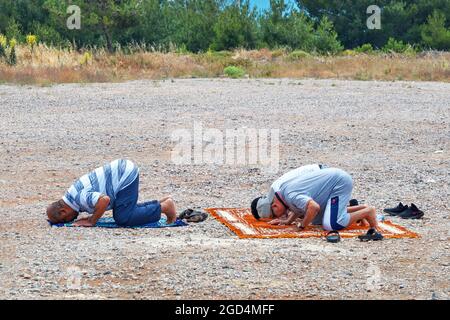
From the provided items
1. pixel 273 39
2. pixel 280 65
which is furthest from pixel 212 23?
pixel 280 65

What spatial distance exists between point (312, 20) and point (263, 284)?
5242 cm

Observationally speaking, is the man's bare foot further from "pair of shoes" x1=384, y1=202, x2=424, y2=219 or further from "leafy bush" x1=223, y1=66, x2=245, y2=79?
"leafy bush" x1=223, y1=66, x2=245, y2=79

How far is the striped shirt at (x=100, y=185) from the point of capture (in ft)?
34.6

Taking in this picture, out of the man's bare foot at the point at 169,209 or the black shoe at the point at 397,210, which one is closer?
the man's bare foot at the point at 169,209

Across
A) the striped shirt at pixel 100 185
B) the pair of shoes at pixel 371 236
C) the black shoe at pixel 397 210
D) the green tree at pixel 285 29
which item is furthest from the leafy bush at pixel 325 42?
the pair of shoes at pixel 371 236

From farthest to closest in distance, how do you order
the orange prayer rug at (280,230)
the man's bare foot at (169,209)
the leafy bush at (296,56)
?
the leafy bush at (296,56)
the man's bare foot at (169,209)
the orange prayer rug at (280,230)

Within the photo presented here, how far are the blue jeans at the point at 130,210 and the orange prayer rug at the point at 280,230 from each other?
800 mm

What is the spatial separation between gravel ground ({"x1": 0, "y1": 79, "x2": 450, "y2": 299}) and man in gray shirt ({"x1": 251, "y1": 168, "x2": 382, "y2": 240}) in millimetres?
474

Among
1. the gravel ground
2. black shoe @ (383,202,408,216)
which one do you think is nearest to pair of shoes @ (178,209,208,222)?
the gravel ground

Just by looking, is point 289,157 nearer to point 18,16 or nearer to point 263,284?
point 263,284

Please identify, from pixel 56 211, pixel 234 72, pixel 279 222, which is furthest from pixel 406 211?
pixel 234 72

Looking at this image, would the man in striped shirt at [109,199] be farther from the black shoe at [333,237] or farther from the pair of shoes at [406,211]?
the pair of shoes at [406,211]

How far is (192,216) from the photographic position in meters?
11.1

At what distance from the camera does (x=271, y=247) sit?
9719 mm
